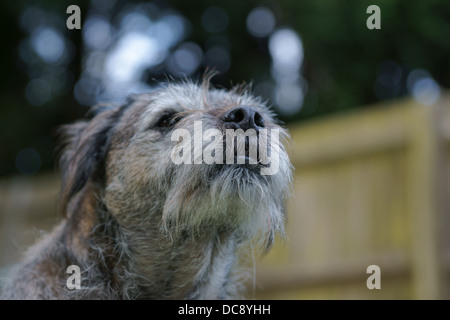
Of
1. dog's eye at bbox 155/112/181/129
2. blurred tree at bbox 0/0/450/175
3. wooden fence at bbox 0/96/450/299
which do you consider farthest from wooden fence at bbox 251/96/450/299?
dog's eye at bbox 155/112/181/129

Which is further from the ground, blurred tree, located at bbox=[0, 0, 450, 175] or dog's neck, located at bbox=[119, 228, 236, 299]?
blurred tree, located at bbox=[0, 0, 450, 175]

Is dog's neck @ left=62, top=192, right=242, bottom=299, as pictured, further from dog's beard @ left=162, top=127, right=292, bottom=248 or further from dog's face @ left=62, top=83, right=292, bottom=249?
dog's beard @ left=162, top=127, right=292, bottom=248

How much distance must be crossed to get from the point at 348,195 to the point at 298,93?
3528 millimetres

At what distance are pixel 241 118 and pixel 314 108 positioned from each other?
28.8ft

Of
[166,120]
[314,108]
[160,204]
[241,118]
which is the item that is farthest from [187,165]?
[314,108]

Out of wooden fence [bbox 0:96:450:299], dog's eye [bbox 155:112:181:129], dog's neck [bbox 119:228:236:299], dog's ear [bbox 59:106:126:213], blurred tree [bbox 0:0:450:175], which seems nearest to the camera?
dog's neck [bbox 119:228:236:299]

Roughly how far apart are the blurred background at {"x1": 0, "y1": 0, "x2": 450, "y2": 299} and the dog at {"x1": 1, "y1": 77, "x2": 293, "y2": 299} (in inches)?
39.1

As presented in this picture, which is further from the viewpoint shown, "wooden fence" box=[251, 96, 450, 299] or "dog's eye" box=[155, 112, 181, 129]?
"wooden fence" box=[251, 96, 450, 299]

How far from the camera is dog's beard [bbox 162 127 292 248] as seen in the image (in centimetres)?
361

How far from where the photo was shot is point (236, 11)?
12.0 meters

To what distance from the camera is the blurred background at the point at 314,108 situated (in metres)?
8.38

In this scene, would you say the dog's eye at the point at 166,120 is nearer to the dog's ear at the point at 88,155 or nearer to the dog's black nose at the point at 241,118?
the dog's ear at the point at 88,155

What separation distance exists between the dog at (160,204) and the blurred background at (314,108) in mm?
993

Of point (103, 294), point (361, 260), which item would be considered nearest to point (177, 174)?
point (103, 294)
